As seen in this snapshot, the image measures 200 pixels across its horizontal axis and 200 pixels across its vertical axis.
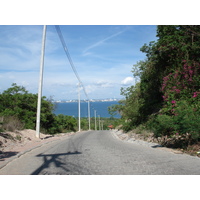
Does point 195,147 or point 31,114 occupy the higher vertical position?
point 31,114

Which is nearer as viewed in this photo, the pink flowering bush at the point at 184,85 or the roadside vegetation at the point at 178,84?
the roadside vegetation at the point at 178,84

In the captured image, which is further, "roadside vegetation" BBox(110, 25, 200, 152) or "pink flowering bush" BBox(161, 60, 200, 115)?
"pink flowering bush" BBox(161, 60, 200, 115)

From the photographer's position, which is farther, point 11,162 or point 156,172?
point 11,162

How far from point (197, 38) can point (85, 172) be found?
39.0 feet

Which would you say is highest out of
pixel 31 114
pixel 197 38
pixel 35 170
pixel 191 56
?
pixel 197 38

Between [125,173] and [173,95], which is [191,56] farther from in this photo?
[125,173]

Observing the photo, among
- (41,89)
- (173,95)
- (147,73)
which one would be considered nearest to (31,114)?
(41,89)

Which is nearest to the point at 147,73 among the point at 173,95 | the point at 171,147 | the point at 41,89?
the point at 173,95

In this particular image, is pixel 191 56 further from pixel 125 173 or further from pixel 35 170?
pixel 35 170

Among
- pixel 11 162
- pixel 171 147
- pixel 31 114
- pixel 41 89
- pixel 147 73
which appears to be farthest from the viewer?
pixel 31 114

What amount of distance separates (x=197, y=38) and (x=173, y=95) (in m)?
3.93

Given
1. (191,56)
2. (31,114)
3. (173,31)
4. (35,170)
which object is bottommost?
(35,170)

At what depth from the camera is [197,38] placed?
13781 millimetres

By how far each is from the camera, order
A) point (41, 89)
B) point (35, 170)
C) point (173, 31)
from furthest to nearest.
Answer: point (41, 89) < point (173, 31) < point (35, 170)
